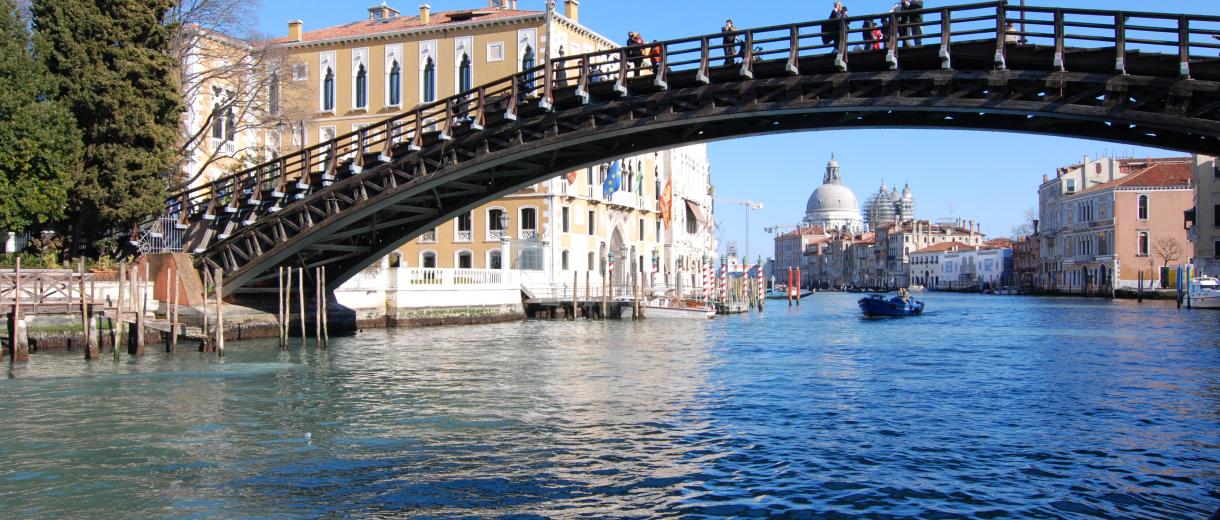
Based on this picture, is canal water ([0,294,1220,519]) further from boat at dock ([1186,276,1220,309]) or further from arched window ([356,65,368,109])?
boat at dock ([1186,276,1220,309])

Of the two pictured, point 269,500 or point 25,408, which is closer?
point 269,500

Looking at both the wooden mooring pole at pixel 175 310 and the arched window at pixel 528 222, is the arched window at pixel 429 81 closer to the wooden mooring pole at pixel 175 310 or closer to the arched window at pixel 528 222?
the arched window at pixel 528 222

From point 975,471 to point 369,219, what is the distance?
17.8m

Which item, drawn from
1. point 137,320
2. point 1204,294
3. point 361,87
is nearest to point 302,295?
point 137,320

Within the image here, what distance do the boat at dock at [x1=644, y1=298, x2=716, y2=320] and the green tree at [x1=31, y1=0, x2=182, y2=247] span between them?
21978 mm

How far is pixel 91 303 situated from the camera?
2106cm

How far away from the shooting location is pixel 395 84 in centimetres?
4625

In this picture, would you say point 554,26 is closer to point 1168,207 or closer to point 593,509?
point 593,509

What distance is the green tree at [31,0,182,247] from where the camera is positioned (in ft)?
77.8

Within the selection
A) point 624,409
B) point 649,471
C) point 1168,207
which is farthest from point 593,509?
point 1168,207

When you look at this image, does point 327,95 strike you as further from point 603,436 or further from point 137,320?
point 603,436

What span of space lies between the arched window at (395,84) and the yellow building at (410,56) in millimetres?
41

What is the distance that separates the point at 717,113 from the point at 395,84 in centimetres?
2917

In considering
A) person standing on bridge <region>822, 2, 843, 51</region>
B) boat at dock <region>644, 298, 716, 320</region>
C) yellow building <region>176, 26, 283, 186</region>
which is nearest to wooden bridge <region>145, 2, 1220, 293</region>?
person standing on bridge <region>822, 2, 843, 51</region>
